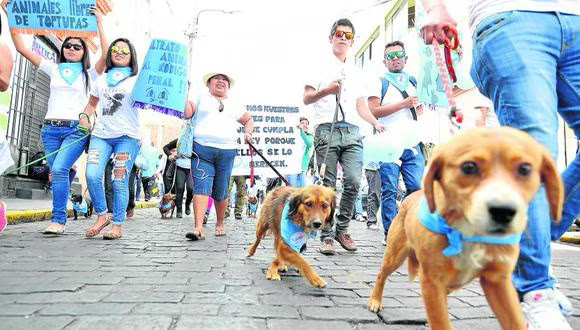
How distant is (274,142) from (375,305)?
7005 millimetres

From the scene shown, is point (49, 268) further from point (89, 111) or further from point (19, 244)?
point (89, 111)

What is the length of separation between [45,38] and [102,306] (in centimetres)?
1430

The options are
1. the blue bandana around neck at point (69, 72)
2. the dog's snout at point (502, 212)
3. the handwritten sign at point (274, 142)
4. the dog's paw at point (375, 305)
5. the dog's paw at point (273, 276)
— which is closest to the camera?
the dog's snout at point (502, 212)

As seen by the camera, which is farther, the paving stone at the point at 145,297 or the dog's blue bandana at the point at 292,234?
the dog's blue bandana at the point at 292,234

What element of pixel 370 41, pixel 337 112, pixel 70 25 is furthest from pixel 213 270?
pixel 370 41

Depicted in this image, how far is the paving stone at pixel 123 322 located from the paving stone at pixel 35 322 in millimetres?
63

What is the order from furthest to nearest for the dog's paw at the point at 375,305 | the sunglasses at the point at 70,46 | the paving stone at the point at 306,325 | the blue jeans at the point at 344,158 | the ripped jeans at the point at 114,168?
the sunglasses at the point at 70,46
the ripped jeans at the point at 114,168
the blue jeans at the point at 344,158
the dog's paw at the point at 375,305
the paving stone at the point at 306,325

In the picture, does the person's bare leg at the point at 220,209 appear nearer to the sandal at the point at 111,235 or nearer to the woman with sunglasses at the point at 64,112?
the sandal at the point at 111,235

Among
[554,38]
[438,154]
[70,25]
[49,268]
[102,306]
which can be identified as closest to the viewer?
[438,154]

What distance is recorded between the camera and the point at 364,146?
5.50 meters

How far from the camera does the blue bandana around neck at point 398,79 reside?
5.93 meters

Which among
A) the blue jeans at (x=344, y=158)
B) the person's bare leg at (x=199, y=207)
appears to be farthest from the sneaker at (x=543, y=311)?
the person's bare leg at (x=199, y=207)

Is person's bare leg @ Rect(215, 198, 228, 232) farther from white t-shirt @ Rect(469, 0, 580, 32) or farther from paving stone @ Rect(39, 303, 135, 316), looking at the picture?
white t-shirt @ Rect(469, 0, 580, 32)

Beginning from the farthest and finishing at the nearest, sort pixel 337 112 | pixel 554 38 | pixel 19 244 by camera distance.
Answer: pixel 337 112, pixel 19 244, pixel 554 38
